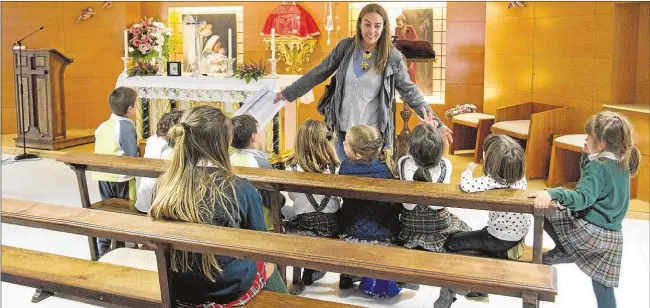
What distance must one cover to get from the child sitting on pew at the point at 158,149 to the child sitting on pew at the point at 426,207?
1.39m

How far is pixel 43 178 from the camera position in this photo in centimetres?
690

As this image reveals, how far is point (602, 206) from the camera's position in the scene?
3121 millimetres

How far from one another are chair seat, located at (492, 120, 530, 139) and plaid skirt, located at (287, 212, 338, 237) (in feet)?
11.2

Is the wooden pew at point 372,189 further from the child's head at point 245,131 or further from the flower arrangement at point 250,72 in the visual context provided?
the flower arrangement at point 250,72

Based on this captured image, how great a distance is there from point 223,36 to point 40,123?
2650 millimetres

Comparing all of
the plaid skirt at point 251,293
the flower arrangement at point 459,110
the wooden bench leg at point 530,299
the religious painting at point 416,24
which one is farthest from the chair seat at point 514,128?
the wooden bench leg at point 530,299

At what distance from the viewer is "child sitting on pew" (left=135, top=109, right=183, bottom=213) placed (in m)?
4.05

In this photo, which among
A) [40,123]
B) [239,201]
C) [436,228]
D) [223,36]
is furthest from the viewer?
[223,36]

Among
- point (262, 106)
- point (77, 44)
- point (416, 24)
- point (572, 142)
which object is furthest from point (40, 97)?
point (572, 142)

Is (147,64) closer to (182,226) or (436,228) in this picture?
(436,228)

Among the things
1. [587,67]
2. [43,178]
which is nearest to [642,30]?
[587,67]

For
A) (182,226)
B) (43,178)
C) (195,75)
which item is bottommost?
(43,178)

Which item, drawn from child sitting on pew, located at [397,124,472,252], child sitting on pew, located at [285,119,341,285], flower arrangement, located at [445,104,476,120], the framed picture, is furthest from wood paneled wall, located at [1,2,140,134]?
child sitting on pew, located at [397,124,472,252]

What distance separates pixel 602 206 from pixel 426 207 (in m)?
0.75
